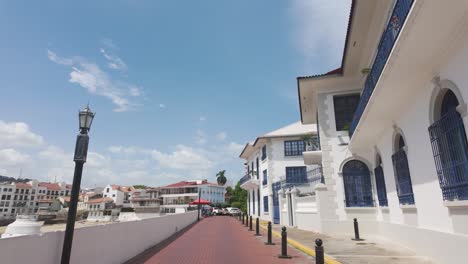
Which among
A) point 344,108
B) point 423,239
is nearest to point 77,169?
point 423,239

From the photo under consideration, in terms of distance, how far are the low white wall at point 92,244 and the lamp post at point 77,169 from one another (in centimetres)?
18

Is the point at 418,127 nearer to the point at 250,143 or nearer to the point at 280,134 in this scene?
the point at 280,134

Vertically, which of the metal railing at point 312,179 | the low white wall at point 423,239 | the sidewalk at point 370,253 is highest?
the metal railing at point 312,179

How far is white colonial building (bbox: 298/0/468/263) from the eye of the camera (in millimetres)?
5336

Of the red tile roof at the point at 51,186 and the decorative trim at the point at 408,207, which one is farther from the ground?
the red tile roof at the point at 51,186

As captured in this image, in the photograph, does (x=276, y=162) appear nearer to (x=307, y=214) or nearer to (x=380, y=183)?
(x=307, y=214)

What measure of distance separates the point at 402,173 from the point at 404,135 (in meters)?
1.40

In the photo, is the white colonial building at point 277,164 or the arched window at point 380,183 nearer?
the arched window at point 380,183

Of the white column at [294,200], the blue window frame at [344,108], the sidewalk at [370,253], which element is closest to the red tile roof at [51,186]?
the white column at [294,200]

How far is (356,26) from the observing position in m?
11.4

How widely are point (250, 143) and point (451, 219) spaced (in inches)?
1133

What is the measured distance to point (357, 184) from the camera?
1354 cm

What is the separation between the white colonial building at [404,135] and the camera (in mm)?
5336

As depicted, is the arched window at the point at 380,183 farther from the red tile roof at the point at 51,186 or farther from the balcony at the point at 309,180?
the red tile roof at the point at 51,186
